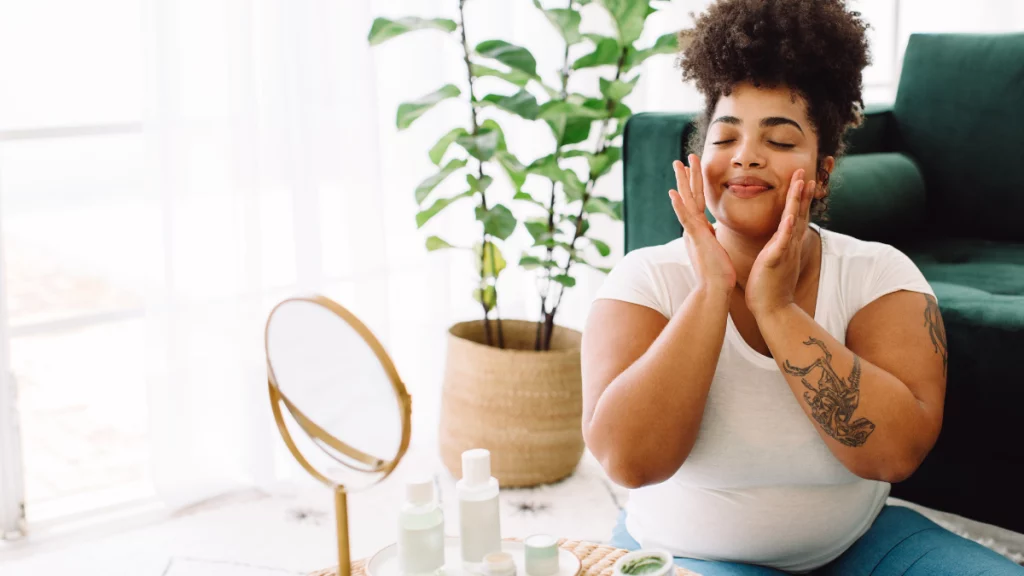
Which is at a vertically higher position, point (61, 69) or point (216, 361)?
point (61, 69)

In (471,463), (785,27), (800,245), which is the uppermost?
(785,27)

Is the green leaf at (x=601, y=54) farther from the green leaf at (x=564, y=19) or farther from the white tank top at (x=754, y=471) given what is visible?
the white tank top at (x=754, y=471)

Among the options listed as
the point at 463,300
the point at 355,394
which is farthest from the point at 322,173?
the point at 355,394

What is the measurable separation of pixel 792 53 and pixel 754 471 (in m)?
0.47

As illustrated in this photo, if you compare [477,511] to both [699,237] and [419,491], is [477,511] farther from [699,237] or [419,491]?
[699,237]

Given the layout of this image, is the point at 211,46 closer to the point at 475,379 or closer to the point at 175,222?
the point at 175,222

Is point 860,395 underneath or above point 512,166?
underneath

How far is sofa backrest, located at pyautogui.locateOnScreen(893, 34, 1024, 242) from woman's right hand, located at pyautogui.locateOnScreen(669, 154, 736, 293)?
138cm

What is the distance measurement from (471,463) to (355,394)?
0.14m

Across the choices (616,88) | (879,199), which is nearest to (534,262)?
(616,88)

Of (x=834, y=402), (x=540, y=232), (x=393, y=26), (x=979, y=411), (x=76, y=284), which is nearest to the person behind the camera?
(x=834, y=402)

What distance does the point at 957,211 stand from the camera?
7.77ft

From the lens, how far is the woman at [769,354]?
3.78 ft

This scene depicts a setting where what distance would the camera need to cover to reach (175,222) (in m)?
1.97
